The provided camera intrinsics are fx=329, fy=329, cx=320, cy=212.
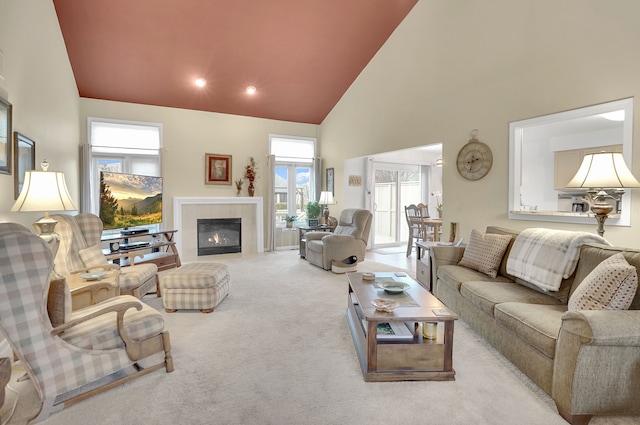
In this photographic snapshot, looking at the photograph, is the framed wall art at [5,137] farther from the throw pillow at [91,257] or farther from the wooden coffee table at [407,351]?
the wooden coffee table at [407,351]

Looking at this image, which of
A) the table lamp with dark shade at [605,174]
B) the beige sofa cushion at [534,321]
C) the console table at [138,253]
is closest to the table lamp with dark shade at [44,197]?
the console table at [138,253]

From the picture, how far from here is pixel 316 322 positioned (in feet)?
10.3

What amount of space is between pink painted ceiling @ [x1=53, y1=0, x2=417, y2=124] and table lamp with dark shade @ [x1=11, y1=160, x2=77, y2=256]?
2837mm

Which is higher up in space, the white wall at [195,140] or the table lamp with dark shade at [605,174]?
the white wall at [195,140]

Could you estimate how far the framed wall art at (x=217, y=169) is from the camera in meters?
6.54

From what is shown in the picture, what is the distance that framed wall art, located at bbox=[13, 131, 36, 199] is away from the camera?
2770 mm

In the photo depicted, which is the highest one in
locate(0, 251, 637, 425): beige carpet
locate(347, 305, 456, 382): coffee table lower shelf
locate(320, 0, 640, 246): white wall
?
locate(320, 0, 640, 246): white wall

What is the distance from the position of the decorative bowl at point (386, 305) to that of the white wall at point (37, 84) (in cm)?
294

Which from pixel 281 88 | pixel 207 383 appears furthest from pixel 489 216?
pixel 281 88

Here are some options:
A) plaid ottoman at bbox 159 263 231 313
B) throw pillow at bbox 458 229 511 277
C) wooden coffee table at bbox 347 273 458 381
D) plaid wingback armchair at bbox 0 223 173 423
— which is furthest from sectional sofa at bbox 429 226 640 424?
plaid ottoman at bbox 159 263 231 313

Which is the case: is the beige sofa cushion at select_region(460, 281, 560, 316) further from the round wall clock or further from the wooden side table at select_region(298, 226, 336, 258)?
the wooden side table at select_region(298, 226, 336, 258)

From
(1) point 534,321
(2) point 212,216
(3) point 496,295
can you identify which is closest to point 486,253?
(3) point 496,295

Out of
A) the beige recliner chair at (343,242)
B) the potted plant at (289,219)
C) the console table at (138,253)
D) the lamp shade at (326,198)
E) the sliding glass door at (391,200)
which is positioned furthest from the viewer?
the sliding glass door at (391,200)

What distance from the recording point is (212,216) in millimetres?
6609
